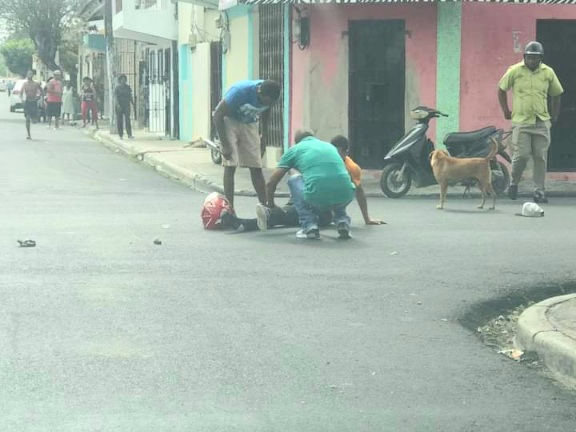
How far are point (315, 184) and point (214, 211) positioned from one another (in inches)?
48.6

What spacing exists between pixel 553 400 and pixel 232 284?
3418 mm

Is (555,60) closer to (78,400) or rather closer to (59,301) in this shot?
(59,301)

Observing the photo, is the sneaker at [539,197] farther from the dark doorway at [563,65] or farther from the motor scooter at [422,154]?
the dark doorway at [563,65]

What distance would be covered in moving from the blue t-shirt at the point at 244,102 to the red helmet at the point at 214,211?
1.04 m

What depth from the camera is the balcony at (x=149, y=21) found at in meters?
29.0

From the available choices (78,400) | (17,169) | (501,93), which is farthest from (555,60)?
(78,400)

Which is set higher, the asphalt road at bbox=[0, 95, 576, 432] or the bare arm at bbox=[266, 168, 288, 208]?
the bare arm at bbox=[266, 168, 288, 208]

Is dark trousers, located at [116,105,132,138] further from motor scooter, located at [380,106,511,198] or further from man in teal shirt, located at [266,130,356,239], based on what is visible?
man in teal shirt, located at [266,130,356,239]

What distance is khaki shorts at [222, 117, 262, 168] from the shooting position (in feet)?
41.2

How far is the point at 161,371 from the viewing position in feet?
20.4

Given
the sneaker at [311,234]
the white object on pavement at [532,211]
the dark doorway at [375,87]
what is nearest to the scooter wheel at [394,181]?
the dark doorway at [375,87]

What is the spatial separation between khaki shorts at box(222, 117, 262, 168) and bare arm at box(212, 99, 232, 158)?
0.23 feet

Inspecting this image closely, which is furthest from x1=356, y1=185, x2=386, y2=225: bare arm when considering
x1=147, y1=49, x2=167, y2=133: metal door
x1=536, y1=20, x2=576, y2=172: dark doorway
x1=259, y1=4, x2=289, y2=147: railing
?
x1=147, y1=49, x2=167, y2=133: metal door

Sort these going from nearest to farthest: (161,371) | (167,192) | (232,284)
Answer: (161,371) → (232,284) → (167,192)
